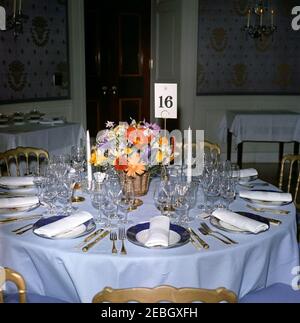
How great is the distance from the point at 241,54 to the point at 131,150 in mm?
4462

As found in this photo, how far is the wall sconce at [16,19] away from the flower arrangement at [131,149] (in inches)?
119

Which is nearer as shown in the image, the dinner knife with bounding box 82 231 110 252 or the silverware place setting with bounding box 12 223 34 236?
the dinner knife with bounding box 82 231 110 252

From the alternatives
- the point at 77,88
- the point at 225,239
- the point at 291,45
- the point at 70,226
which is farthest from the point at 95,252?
the point at 291,45

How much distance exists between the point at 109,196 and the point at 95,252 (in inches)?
11.9

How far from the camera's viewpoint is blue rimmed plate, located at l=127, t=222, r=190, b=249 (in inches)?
64.6

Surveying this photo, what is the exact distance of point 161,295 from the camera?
1236 millimetres

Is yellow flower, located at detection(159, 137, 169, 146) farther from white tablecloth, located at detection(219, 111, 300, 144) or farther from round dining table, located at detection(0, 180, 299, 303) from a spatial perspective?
white tablecloth, located at detection(219, 111, 300, 144)

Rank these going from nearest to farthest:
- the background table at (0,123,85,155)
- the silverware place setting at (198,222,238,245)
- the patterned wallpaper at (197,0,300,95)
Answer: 1. the silverware place setting at (198,222,238,245)
2. the background table at (0,123,85,155)
3. the patterned wallpaper at (197,0,300,95)

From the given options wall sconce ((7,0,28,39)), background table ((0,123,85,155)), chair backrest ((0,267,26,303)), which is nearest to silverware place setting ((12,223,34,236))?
chair backrest ((0,267,26,303))

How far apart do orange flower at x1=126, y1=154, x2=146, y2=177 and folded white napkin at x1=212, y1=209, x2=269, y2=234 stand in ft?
1.23

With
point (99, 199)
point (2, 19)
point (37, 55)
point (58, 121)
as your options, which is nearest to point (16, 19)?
point (2, 19)

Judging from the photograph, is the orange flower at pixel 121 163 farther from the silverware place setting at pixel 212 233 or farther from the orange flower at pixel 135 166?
the silverware place setting at pixel 212 233

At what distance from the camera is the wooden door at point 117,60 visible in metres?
6.57
